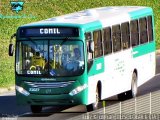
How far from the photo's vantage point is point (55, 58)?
25.3 metres

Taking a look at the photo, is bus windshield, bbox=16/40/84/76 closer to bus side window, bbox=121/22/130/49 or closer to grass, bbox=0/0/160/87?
bus side window, bbox=121/22/130/49

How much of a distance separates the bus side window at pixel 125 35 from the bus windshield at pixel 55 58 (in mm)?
3862

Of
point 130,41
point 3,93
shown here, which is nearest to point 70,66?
point 130,41

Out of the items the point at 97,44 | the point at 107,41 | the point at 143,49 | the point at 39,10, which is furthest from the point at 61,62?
the point at 39,10

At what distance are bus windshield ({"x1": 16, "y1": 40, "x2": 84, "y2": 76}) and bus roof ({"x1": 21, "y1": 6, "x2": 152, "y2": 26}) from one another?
61 centimetres

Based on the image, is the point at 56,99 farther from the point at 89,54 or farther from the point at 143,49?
the point at 143,49

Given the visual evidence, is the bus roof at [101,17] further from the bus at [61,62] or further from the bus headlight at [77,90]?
the bus headlight at [77,90]

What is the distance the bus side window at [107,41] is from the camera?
27.2m

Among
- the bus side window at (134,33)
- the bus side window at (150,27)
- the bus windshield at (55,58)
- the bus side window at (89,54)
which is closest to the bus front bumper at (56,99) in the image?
the bus windshield at (55,58)

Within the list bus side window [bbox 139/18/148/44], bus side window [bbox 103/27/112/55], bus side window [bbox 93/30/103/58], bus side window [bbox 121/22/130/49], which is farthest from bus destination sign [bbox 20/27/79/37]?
bus side window [bbox 139/18/148/44]

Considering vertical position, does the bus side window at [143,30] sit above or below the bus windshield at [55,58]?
below

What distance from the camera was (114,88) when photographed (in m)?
28.1

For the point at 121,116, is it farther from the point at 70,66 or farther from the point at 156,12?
the point at 156,12

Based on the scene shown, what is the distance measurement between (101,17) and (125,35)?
1489 mm
